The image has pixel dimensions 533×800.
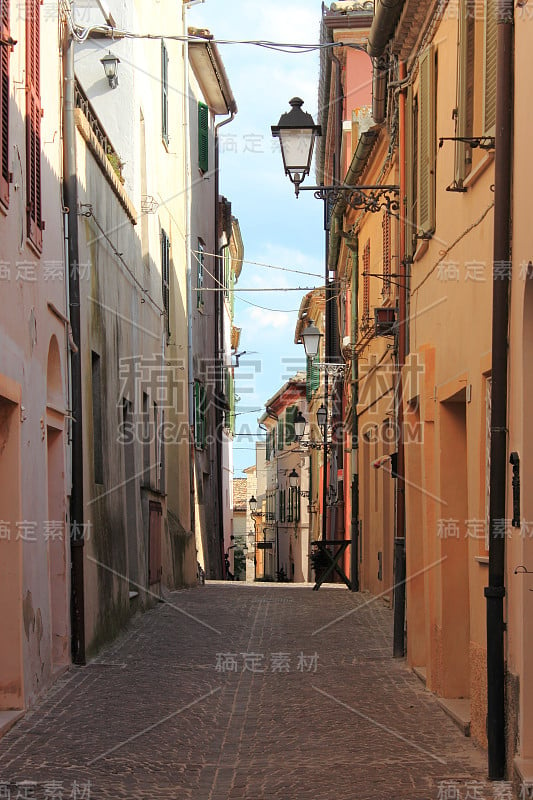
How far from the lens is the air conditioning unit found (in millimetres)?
16688

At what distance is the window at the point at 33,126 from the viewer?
1067cm

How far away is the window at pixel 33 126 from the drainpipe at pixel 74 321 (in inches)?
59.7

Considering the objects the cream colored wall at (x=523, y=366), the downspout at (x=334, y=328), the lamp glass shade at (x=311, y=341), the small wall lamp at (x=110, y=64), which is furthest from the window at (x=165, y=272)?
the cream colored wall at (x=523, y=366)

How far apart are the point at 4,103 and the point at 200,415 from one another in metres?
20.0

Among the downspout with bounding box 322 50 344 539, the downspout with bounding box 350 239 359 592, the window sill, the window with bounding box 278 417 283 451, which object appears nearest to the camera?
the window sill

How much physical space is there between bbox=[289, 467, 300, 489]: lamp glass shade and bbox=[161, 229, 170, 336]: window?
22427 mm

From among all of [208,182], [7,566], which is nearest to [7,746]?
[7,566]

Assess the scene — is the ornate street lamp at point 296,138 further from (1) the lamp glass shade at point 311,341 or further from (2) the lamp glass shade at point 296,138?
(1) the lamp glass shade at point 311,341

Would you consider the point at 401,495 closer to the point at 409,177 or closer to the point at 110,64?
the point at 409,177

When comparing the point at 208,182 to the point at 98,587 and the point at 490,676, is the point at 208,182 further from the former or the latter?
the point at 490,676

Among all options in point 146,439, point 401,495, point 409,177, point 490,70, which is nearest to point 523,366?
point 490,70

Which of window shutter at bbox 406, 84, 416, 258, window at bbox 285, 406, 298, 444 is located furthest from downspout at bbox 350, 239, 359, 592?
window at bbox 285, 406, 298, 444

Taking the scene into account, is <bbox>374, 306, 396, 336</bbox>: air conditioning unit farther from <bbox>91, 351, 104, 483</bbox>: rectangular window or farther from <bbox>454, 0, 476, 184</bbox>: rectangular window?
<bbox>454, 0, 476, 184</bbox>: rectangular window

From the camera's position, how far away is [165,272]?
23984mm
